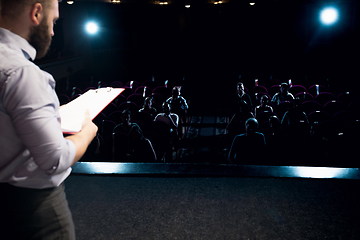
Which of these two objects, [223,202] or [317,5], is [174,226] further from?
[317,5]

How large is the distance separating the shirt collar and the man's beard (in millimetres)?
16

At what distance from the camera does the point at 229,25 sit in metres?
12.4

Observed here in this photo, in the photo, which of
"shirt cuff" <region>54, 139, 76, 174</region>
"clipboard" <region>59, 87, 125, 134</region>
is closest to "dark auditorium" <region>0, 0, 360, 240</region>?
"clipboard" <region>59, 87, 125, 134</region>

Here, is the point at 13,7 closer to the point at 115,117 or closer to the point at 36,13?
the point at 36,13

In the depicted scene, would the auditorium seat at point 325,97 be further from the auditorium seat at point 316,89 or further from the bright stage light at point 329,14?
the bright stage light at point 329,14

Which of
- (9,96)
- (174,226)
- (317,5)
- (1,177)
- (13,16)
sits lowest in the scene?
(174,226)

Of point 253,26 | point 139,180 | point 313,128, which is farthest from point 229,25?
point 139,180

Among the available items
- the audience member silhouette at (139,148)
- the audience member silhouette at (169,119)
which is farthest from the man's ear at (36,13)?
the audience member silhouette at (169,119)

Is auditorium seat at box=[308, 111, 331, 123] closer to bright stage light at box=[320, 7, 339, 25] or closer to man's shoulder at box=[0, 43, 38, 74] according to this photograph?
man's shoulder at box=[0, 43, 38, 74]

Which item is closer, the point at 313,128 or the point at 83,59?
the point at 313,128

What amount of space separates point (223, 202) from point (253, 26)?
11.8 meters

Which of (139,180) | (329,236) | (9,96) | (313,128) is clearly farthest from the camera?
(313,128)

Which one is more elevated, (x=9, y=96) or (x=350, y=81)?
(x=9, y=96)

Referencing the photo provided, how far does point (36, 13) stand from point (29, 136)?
0.34m
